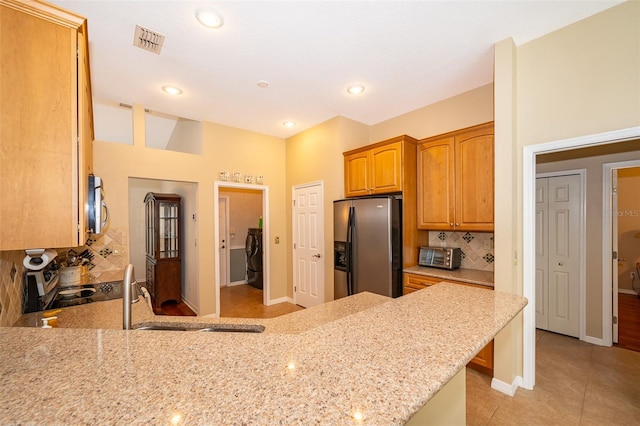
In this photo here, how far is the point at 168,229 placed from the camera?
449cm

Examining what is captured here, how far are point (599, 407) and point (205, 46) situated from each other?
13.6 feet

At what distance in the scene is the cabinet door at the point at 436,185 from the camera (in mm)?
2834

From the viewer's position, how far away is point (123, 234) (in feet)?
10.5

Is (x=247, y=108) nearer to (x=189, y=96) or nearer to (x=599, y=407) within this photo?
(x=189, y=96)

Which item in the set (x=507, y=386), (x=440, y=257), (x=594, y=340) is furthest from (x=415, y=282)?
(x=594, y=340)

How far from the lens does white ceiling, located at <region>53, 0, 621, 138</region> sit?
1768 millimetres

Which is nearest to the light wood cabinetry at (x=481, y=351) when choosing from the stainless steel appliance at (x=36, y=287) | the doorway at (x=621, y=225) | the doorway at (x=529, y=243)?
the doorway at (x=529, y=243)

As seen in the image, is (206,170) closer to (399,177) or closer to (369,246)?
(369,246)

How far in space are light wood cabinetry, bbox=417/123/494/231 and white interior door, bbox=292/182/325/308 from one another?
4.82 ft

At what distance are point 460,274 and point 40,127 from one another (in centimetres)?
316

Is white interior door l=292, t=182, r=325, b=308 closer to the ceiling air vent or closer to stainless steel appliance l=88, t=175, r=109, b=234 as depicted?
the ceiling air vent

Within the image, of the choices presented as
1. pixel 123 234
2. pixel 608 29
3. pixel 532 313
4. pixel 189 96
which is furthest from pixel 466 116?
pixel 123 234

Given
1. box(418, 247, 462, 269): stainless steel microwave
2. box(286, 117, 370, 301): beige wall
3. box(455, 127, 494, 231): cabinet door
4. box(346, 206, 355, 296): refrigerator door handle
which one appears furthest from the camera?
box(286, 117, 370, 301): beige wall

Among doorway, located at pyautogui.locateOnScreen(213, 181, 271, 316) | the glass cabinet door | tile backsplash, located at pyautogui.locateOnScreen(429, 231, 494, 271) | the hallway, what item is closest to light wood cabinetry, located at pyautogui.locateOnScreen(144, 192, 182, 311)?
the glass cabinet door
